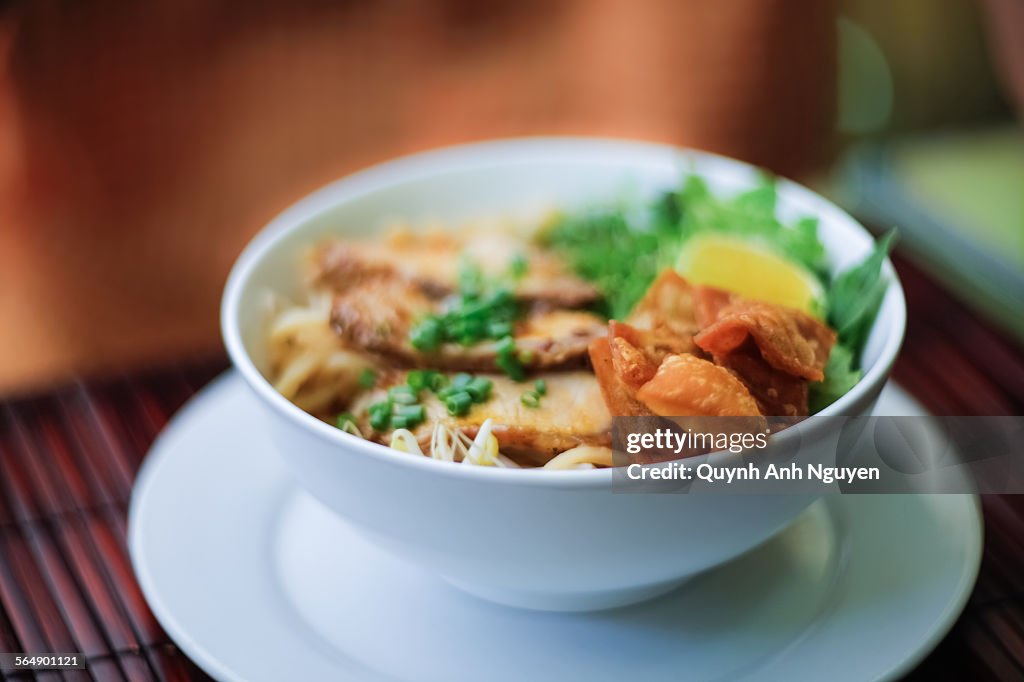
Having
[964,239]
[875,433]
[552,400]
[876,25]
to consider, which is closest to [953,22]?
[876,25]

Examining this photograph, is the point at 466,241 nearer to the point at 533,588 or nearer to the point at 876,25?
the point at 533,588

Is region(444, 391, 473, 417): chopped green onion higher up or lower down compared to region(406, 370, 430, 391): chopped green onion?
higher up

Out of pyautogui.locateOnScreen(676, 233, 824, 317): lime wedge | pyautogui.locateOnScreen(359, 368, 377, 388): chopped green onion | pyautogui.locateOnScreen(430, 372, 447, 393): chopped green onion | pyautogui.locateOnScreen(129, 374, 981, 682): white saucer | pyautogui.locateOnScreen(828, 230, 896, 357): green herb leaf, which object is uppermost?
pyautogui.locateOnScreen(828, 230, 896, 357): green herb leaf

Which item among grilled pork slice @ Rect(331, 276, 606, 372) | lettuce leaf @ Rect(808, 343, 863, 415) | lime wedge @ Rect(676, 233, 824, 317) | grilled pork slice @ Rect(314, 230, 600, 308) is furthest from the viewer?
grilled pork slice @ Rect(314, 230, 600, 308)

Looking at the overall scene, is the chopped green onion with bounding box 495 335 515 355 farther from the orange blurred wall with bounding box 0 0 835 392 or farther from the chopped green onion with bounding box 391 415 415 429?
the orange blurred wall with bounding box 0 0 835 392

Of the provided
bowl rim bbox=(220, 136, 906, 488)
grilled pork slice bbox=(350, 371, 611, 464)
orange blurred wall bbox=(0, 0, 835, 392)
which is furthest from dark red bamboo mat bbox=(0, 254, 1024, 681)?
orange blurred wall bbox=(0, 0, 835, 392)

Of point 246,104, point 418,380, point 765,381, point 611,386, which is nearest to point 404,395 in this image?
point 418,380

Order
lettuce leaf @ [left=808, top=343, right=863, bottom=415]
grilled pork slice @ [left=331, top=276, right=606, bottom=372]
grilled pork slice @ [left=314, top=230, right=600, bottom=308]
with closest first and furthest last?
1. lettuce leaf @ [left=808, top=343, right=863, bottom=415]
2. grilled pork slice @ [left=331, top=276, right=606, bottom=372]
3. grilled pork slice @ [left=314, top=230, right=600, bottom=308]

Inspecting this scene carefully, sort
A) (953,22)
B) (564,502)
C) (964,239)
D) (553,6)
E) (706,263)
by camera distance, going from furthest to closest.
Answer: (953,22) → (553,6) → (964,239) → (706,263) → (564,502)
